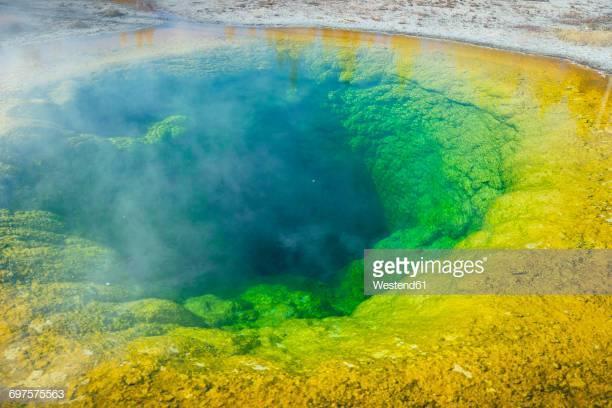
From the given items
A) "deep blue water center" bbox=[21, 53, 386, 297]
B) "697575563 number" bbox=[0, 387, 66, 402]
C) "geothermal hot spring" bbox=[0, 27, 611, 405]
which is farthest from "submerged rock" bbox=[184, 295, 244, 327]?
"697575563 number" bbox=[0, 387, 66, 402]

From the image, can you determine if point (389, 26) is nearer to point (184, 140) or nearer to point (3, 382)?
point (184, 140)

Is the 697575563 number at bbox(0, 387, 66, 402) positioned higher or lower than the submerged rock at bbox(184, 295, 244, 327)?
higher

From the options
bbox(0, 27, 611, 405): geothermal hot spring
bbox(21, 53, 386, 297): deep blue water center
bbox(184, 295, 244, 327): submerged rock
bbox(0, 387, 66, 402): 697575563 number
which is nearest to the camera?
bbox(0, 387, 66, 402): 697575563 number

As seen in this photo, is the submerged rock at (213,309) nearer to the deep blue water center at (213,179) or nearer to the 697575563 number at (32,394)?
the deep blue water center at (213,179)

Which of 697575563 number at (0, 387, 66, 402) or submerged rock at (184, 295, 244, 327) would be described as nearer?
697575563 number at (0, 387, 66, 402)

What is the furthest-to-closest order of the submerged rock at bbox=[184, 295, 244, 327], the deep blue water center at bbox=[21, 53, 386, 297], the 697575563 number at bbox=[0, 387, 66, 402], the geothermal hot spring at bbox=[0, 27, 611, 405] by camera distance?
the deep blue water center at bbox=[21, 53, 386, 297], the submerged rock at bbox=[184, 295, 244, 327], the geothermal hot spring at bbox=[0, 27, 611, 405], the 697575563 number at bbox=[0, 387, 66, 402]

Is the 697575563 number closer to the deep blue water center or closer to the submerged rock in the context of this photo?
the submerged rock
